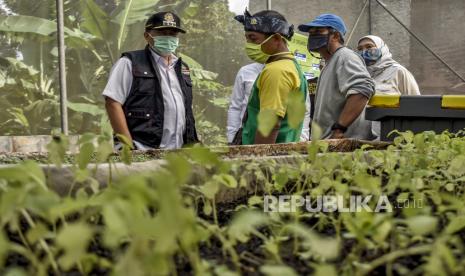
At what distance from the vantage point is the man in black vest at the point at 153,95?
2.22m

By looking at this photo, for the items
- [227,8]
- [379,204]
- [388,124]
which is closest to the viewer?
[379,204]

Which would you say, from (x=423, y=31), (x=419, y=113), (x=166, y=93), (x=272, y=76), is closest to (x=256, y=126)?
(x=272, y=76)

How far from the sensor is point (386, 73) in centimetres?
320

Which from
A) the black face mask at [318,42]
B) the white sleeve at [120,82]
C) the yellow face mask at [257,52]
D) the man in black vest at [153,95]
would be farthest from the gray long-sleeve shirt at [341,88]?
the white sleeve at [120,82]

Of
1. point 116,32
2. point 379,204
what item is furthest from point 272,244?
point 116,32

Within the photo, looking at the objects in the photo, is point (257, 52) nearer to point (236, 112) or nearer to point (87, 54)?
point (236, 112)

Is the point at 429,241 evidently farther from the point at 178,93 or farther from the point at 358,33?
the point at 358,33

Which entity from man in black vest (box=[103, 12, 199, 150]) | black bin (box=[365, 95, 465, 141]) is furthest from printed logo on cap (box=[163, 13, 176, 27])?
black bin (box=[365, 95, 465, 141])

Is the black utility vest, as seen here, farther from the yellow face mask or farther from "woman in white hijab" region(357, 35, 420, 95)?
"woman in white hijab" region(357, 35, 420, 95)

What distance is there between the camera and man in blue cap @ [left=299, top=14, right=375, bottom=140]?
7.54ft

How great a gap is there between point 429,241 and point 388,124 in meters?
1.43

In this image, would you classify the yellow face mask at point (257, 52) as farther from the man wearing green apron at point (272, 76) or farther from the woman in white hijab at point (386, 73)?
the woman in white hijab at point (386, 73)

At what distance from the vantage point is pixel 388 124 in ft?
6.54

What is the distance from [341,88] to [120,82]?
3.28ft
